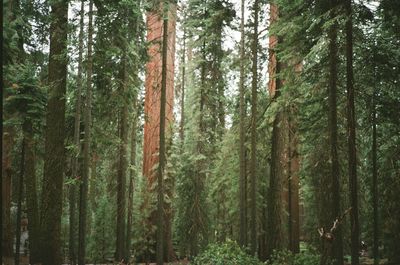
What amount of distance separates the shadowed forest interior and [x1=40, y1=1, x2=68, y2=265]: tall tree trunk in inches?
1.5

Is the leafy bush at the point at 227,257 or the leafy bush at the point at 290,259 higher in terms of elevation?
the leafy bush at the point at 227,257

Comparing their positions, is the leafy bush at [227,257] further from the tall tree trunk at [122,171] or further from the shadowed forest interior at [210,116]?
the tall tree trunk at [122,171]

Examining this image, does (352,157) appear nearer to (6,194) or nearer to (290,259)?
(290,259)

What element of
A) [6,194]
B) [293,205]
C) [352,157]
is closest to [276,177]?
[352,157]

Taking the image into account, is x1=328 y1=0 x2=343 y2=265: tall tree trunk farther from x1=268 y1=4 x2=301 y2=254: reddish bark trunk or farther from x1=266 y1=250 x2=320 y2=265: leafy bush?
x1=268 y1=4 x2=301 y2=254: reddish bark trunk

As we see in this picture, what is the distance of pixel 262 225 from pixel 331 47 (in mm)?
15461

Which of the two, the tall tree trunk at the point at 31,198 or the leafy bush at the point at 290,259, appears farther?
the tall tree trunk at the point at 31,198

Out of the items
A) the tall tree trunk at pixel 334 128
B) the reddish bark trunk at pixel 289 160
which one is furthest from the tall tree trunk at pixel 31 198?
the tall tree trunk at pixel 334 128

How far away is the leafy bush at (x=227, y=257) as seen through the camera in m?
13.6

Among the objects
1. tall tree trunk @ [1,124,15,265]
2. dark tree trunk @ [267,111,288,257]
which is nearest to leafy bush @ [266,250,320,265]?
dark tree trunk @ [267,111,288,257]

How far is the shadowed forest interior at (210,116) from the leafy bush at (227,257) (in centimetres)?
7

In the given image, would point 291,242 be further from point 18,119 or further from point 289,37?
point 18,119

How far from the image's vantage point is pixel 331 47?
10.9m

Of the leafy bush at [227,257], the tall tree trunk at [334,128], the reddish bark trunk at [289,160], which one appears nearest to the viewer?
the tall tree trunk at [334,128]
